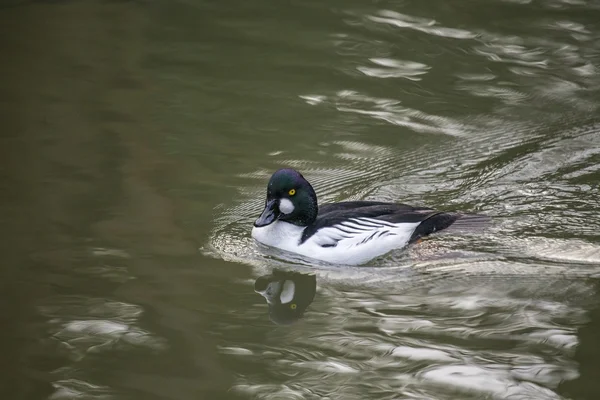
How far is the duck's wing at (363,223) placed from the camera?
7.77 metres

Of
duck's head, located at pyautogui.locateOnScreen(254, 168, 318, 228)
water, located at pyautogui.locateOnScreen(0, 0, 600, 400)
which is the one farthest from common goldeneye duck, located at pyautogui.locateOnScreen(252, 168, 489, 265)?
water, located at pyautogui.locateOnScreen(0, 0, 600, 400)

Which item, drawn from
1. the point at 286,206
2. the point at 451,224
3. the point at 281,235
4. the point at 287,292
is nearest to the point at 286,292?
the point at 287,292

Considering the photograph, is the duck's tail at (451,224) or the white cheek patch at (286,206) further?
the duck's tail at (451,224)

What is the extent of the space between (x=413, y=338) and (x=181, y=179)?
11.7 ft

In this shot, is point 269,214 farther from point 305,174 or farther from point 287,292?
point 305,174

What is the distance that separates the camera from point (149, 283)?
24.0ft

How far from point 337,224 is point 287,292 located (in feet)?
2.66

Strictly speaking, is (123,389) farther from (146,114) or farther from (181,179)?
(146,114)

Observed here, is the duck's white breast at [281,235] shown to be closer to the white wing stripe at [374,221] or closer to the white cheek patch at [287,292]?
the white cheek patch at [287,292]

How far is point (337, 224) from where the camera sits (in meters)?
7.84

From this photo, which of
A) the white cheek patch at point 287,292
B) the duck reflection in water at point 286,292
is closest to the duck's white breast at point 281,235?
the duck reflection in water at point 286,292

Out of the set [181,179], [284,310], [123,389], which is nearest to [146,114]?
[181,179]

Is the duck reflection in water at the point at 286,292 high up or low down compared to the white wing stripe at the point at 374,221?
down

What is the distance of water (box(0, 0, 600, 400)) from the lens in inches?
244
